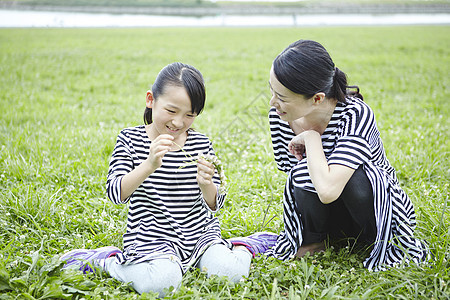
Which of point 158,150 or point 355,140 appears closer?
point 158,150

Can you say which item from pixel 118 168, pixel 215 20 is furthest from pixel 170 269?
pixel 215 20

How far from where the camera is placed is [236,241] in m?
2.56

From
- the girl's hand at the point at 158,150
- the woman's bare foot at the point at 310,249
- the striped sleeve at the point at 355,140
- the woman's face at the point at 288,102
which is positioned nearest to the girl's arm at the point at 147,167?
the girl's hand at the point at 158,150

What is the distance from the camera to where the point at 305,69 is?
2.15 m

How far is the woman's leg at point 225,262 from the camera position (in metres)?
2.26

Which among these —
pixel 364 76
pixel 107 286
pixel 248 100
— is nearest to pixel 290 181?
pixel 107 286

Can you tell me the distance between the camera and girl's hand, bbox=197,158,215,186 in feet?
7.43

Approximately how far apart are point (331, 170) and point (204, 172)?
2.09 feet

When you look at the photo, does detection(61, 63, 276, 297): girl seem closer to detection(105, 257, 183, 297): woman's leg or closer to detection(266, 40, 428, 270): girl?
detection(105, 257, 183, 297): woman's leg

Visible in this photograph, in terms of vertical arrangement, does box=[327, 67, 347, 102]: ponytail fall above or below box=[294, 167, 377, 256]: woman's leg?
above

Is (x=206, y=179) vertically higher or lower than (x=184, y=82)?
lower

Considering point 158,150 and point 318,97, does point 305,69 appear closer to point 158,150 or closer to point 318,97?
point 318,97

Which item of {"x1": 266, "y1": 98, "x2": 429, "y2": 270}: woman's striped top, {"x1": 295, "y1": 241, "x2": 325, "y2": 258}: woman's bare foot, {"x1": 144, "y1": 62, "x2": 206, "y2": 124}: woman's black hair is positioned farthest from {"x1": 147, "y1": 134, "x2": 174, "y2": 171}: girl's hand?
{"x1": 295, "y1": 241, "x2": 325, "y2": 258}: woman's bare foot

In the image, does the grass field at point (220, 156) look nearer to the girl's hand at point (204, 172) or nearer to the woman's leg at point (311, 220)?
the woman's leg at point (311, 220)
